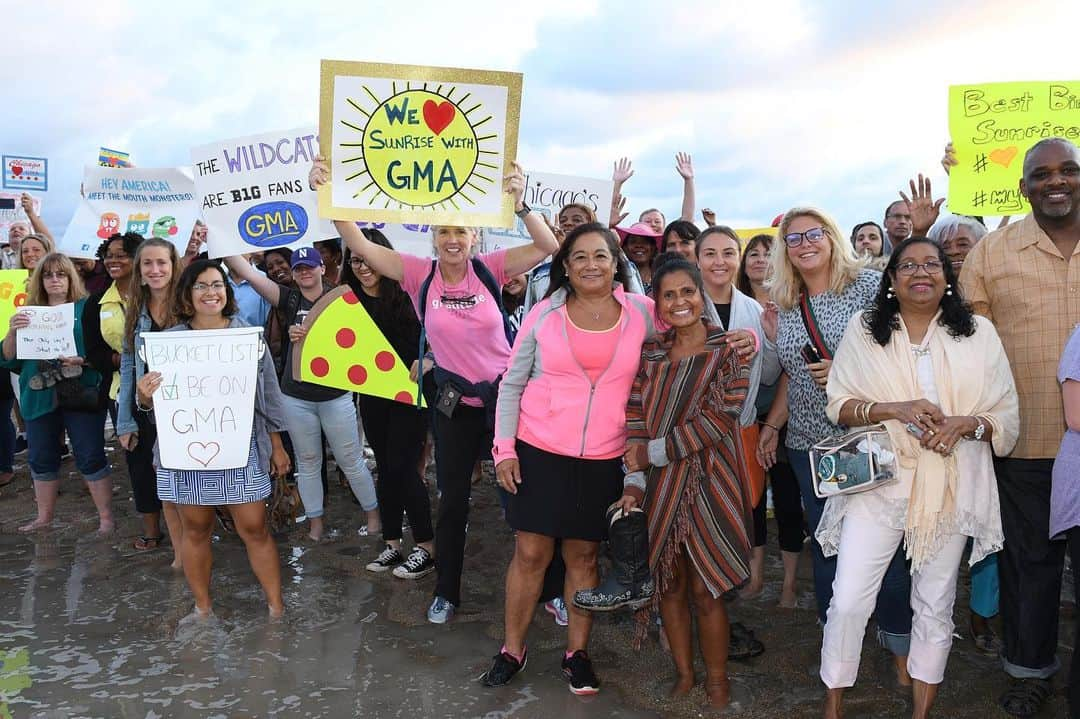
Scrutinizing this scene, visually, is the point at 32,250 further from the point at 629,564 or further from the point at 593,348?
the point at 629,564

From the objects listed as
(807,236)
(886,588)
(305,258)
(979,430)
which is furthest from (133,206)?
(979,430)

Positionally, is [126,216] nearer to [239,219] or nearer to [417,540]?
[239,219]

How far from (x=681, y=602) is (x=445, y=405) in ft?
5.15

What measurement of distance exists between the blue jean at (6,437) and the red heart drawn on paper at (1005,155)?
27.7 ft

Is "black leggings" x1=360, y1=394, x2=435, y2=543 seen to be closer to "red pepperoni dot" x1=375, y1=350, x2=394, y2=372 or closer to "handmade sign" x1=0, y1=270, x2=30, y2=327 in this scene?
"red pepperoni dot" x1=375, y1=350, x2=394, y2=372

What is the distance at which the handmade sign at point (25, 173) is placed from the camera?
14523 mm

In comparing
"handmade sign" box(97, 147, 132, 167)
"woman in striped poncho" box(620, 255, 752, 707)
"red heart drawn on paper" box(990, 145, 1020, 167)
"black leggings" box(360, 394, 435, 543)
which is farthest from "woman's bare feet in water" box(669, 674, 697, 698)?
"handmade sign" box(97, 147, 132, 167)

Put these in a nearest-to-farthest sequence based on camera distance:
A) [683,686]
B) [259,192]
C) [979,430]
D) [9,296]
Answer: [979,430] < [683,686] < [259,192] < [9,296]

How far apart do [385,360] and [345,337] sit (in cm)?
35

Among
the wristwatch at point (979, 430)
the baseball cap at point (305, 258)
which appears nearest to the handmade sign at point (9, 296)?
the baseball cap at point (305, 258)

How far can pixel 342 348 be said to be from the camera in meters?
5.48

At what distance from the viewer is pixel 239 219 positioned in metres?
6.39

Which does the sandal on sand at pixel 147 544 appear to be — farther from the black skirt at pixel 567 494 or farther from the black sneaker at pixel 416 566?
the black skirt at pixel 567 494

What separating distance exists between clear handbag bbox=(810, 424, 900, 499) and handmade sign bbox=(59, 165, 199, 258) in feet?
22.1
